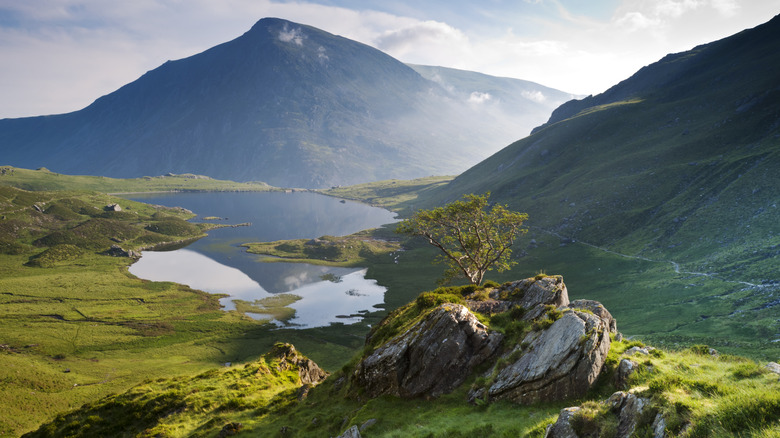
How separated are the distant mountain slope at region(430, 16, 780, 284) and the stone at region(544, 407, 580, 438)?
64.8 meters

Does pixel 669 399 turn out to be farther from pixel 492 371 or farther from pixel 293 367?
pixel 293 367

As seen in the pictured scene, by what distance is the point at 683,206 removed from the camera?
10319 cm

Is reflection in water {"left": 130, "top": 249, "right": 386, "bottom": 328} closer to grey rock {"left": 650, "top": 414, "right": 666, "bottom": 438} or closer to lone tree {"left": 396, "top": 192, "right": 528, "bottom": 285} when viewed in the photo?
lone tree {"left": 396, "top": 192, "right": 528, "bottom": 285}

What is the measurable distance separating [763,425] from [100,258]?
8243 inches

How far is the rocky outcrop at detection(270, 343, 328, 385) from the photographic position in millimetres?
48281

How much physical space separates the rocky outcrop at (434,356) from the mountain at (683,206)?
36871mm

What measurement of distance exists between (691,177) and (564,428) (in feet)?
451

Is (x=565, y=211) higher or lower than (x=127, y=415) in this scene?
higher

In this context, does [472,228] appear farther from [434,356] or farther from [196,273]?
[196,273]

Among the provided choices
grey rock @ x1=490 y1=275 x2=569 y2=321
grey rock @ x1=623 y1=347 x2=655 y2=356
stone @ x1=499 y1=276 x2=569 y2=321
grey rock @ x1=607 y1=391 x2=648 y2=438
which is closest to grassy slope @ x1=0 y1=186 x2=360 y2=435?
grey rock @ x1=490 y1=275 x2=569 y2=321

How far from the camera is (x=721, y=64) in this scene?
626 ft

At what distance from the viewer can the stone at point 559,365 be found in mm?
19938

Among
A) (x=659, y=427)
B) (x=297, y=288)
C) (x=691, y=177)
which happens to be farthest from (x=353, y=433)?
(x=691, y=177)

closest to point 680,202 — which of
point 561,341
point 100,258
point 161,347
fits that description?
point 561,341
